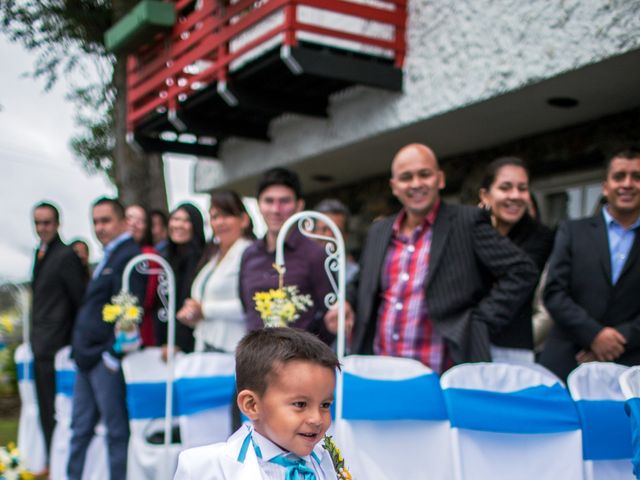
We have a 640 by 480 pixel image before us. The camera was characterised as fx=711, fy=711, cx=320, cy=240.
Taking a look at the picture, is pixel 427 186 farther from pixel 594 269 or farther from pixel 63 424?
pixel 63 424

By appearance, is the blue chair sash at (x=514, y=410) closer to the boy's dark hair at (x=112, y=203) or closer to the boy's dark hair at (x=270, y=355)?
the boy's dark hair at (x=270, y=355)

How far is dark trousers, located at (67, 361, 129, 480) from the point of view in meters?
4.29

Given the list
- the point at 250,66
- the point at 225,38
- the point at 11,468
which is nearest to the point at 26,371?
the point at 11,468

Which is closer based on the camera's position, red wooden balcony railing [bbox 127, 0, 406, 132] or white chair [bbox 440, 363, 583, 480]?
white chair [bbox 440, 363, 583, 480]

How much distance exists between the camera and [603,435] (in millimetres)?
2467

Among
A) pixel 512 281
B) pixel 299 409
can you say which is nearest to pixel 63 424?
pixel 512 281

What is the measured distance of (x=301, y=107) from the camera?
24.0ft

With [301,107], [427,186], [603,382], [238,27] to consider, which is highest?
[238,27]

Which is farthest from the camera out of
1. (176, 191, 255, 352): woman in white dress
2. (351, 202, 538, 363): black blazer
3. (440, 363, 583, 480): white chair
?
(176, 191, 255, 352): woman in white dress

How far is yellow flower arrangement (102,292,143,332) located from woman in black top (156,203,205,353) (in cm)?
57

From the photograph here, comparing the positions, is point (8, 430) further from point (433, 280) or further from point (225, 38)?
point (433, 280)

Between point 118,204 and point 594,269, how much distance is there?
3185 millimetres

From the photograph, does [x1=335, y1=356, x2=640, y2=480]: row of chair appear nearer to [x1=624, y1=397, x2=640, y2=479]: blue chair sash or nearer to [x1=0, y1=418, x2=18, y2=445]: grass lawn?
[x1=624, y1=397, x2=640, y2=479]: blue chair sash

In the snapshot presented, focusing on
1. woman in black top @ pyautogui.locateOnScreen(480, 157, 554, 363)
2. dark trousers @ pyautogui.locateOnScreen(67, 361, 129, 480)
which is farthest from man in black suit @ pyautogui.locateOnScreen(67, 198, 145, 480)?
woman in black top @ pyautogui.locateOnScreen(480, 157, 554, 363)
